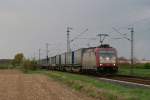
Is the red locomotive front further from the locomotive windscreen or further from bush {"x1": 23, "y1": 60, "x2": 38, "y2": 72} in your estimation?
bush {"x1": 23, "y1": 60, "x2": 38, "y2": 72}

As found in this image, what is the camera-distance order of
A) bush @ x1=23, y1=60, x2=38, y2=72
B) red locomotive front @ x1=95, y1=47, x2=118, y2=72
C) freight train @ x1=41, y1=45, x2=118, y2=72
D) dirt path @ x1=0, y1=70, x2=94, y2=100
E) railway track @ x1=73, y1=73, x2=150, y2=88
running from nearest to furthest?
dirt path @ x1=0, y1=70, x2=94, y2=100, railway track @ x1=73, y1=73, x2=150, y2=88, red locomotive front @ x1=95, y1=47, x2=118, y2=72, freight train @ x1=41, y1=45, x2=118, y2=72, bush @ x1=23, y1=60, x2=38, y2=72

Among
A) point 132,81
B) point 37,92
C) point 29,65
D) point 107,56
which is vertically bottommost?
point 37,92

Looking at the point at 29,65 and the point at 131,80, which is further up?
the point at 29,65

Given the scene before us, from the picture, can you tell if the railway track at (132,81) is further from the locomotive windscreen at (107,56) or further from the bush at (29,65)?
the bush at (29,65)

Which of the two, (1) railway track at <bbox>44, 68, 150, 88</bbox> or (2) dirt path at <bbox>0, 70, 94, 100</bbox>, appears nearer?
(2) dirt path at <bbox>0, 70, 94, 100</bbox>

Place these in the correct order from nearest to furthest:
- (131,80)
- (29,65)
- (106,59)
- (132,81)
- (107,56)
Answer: (132,81), (131,80), (106,59), (107,56), (29,65)

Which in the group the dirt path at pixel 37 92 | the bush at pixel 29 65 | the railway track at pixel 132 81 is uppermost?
the bush at pixel 29 65

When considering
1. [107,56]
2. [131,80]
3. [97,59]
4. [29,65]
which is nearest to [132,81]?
[131,80]

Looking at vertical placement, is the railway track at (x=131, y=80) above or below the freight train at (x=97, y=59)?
below

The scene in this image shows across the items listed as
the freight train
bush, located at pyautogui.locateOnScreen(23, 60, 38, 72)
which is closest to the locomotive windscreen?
the freight train

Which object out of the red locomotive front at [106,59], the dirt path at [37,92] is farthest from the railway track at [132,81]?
the dirt path at [37,92]

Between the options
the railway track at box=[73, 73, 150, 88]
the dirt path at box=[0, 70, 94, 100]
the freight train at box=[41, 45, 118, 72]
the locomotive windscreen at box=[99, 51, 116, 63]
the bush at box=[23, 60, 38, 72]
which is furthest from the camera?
the bush at box=[23, 60, 38, 72]

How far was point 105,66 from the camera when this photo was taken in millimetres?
49344

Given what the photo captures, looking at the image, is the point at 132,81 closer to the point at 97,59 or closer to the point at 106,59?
the point at 97,59
